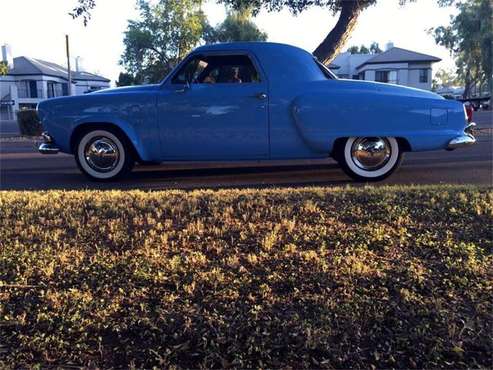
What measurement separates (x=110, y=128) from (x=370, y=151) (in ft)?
11.6

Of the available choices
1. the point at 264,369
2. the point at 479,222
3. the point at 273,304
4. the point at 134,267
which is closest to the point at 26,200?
the point at 134,267

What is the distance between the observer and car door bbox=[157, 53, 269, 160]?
641cm

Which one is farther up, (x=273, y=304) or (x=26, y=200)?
(x=26, y=200)

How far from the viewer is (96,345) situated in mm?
2705

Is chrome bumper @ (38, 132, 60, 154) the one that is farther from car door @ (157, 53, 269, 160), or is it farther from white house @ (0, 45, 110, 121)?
white house @ (0, 45, 110, 121)

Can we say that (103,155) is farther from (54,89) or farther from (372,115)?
(54,89)

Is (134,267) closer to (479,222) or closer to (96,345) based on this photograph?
(96,345)

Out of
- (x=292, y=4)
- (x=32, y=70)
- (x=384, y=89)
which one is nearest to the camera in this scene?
(x=384, y=89)

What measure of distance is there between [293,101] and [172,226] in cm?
287

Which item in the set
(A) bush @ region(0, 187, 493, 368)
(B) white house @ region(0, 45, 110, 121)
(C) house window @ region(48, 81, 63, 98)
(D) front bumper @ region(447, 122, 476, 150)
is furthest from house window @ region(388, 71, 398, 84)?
(A) bush @ region(0, 187, 493, 368)

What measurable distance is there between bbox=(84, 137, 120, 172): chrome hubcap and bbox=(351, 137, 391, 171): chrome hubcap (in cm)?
327

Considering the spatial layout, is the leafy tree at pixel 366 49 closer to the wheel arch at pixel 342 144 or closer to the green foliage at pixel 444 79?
the green foliage at pixel 444 79

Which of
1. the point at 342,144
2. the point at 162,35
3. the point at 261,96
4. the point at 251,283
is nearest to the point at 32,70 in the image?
Result: the point at 162,35

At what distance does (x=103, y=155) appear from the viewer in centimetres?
683
